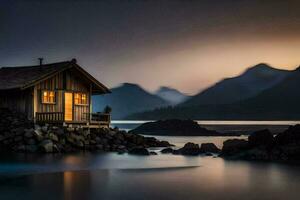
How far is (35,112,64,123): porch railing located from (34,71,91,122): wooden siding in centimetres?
60

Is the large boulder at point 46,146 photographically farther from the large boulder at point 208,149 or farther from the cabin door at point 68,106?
the large boulder at point 208,149

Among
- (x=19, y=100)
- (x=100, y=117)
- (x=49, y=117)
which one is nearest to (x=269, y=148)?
(x=100, y=117)

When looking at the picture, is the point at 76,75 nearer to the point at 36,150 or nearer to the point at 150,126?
the point at 36,150

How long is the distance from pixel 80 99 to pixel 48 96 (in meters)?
3.61

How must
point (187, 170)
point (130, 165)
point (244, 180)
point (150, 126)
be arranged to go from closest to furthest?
point (244, 180), point (187, 170), point (130, 165), point (150, 126)

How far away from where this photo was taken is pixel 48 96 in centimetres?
4869

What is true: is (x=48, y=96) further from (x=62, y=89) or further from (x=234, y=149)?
(x=234, y=149)

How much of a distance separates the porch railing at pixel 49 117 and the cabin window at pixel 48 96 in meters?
1.46

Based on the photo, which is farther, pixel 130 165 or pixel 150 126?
pixel 150 126

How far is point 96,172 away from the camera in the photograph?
28078mm

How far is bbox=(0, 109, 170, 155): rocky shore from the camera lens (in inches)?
1646

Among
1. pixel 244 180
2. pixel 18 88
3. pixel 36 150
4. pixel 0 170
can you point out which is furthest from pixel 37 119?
pixel 244 180

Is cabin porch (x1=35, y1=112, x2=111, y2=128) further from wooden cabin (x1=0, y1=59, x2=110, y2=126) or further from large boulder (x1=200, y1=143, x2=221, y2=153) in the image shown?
large boulder (x1=200, y1=143, x2=221, y2=153)

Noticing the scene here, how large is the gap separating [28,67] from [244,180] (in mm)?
A: 33093
